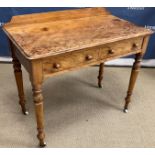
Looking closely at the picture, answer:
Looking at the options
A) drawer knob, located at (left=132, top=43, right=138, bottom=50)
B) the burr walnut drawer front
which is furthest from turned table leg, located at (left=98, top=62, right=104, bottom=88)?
the burr walnut drawer front

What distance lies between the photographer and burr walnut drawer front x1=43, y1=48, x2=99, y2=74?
1.04m

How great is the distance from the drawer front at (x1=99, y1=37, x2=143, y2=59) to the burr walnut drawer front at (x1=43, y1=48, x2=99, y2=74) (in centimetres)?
6

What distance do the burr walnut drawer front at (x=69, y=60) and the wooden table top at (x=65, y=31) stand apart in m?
0.04

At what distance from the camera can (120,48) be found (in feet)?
4.15

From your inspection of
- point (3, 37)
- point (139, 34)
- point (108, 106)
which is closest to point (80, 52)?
point (139, 34)

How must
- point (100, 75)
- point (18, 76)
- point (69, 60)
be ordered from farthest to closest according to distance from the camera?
point (100, 75)
point (18, 76)
point (69, 60)

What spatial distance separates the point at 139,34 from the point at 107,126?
2.24 feet

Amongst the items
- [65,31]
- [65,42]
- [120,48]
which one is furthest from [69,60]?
[120,48]

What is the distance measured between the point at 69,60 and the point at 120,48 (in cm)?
35

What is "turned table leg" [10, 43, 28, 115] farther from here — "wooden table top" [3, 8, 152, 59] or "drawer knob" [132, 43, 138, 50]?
"drawer knob" [132, 43, 138, 50]

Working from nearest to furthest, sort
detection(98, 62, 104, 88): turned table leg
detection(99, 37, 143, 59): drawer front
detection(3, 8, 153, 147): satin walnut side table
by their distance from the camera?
detection(3, 8, 153, 147): satin walnut side table < detection(99, 37, 143, 59): drawer front < detection(98, 62, 104, 88): turned table leg

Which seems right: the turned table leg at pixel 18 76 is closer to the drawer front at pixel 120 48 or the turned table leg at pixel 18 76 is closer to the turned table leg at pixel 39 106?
the turned table leg at pixel 39 106

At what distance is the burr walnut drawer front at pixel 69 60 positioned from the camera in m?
1.04

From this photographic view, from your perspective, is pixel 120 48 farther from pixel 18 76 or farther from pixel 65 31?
pixel 18 76
